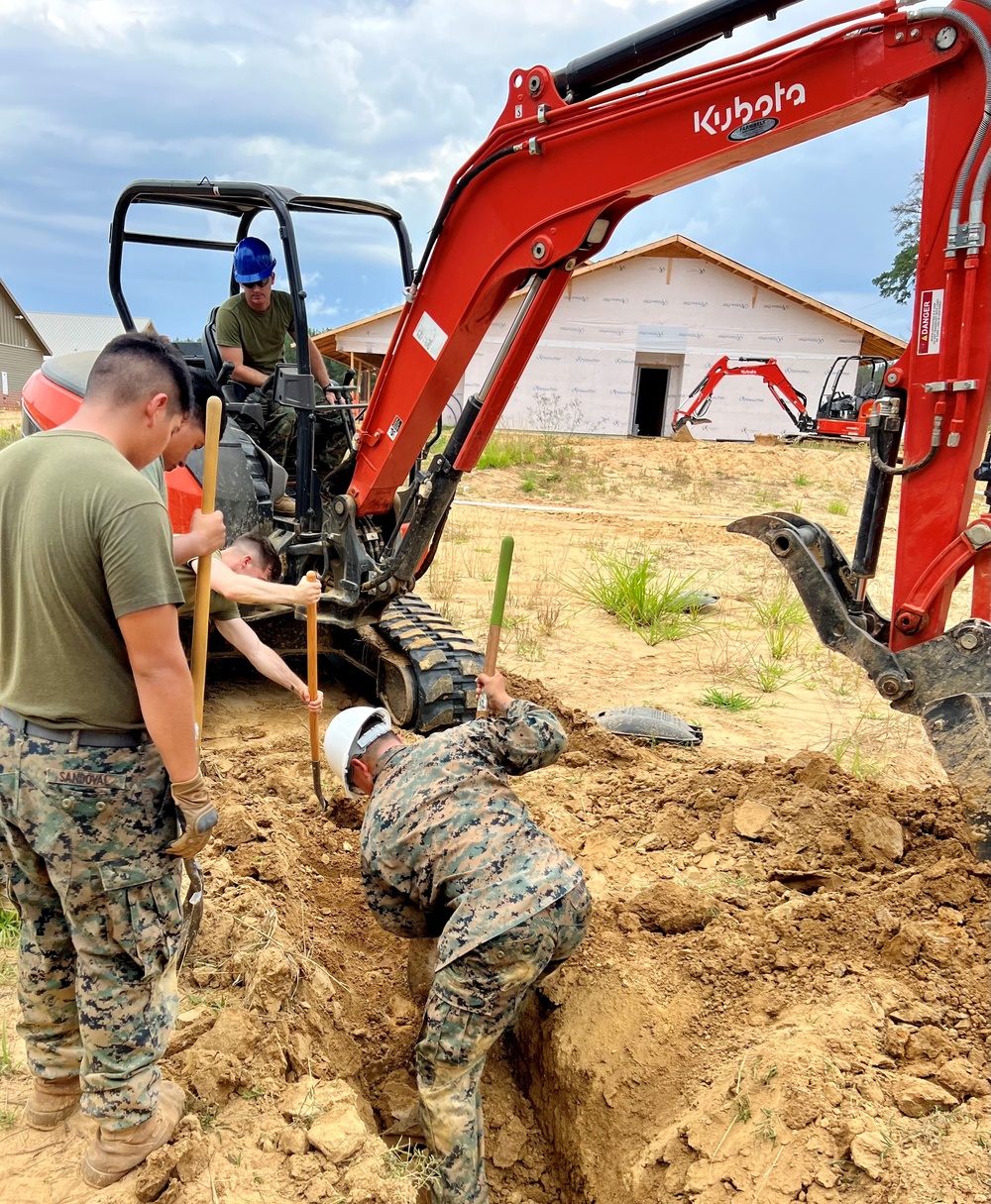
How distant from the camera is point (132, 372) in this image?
87.0 inches

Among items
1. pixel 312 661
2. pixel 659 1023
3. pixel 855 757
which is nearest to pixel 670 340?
pixel 855 757

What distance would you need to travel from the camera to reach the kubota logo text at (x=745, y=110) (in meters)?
3.07

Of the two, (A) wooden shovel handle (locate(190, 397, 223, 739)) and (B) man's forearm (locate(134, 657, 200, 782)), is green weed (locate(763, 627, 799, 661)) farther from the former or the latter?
(B) man's forearm (locate(134, 657, 200, 782))

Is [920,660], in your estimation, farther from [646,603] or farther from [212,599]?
[646,603]

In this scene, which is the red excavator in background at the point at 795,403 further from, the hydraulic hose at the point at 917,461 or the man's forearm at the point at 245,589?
the man's forearm at the point at 245,589

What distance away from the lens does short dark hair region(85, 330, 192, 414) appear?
2209 mm

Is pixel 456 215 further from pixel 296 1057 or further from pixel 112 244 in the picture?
pixel 296 1057

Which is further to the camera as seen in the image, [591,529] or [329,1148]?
[591,529]

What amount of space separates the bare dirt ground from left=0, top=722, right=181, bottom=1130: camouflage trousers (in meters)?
0.27

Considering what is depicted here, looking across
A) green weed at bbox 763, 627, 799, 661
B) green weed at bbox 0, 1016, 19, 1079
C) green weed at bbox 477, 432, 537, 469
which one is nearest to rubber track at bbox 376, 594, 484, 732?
green weed at bbox 763, 627, 799, 661

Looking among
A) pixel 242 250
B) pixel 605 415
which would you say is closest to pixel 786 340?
pixel 605 415

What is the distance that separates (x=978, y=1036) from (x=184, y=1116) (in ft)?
7.04

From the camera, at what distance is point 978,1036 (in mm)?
2576

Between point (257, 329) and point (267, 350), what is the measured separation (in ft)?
0.45
